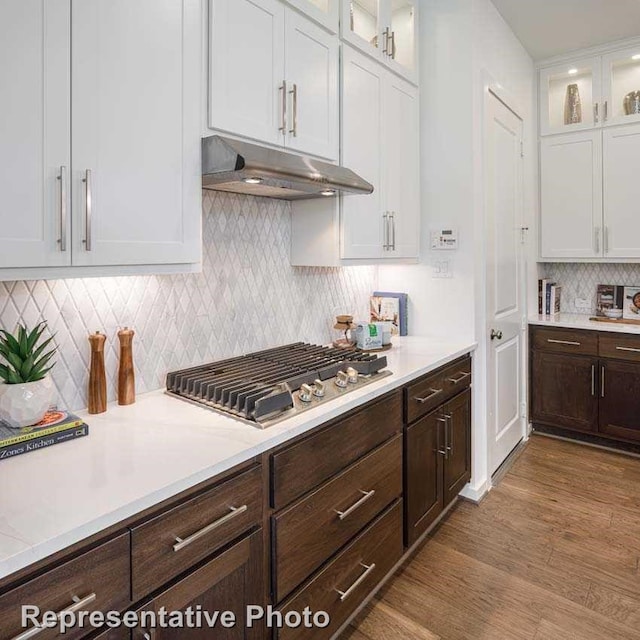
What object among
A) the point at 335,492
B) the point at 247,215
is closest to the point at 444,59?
the point at 247,215

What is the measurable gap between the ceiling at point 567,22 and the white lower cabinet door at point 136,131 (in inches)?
89.6

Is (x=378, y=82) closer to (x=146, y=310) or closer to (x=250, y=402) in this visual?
(x=146, y=310)

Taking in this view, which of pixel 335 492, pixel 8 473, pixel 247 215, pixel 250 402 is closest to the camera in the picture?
pixel 8 473

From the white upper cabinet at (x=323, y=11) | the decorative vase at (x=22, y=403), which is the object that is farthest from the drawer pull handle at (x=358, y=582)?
the white upper cabinet at (x=323, y=11)

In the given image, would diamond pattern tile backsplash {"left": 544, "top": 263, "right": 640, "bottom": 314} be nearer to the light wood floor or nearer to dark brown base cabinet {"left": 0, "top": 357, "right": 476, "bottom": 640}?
the light wood floor

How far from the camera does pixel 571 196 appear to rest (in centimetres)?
368

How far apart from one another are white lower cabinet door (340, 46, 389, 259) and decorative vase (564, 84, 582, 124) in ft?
6.68

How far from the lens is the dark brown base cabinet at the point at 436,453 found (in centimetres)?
211

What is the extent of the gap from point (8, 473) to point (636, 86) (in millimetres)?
4336

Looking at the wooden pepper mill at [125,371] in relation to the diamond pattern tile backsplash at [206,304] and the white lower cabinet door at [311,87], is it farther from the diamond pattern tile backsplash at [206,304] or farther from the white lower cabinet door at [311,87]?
the white lower cabinet door at [311,87]

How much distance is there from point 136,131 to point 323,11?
111 centimetres

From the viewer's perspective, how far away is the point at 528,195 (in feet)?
11.6

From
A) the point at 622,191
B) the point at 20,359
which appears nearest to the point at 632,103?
the point at 622,191

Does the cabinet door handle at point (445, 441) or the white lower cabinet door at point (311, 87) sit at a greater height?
the white lower cabinet door at point (311, 87)
